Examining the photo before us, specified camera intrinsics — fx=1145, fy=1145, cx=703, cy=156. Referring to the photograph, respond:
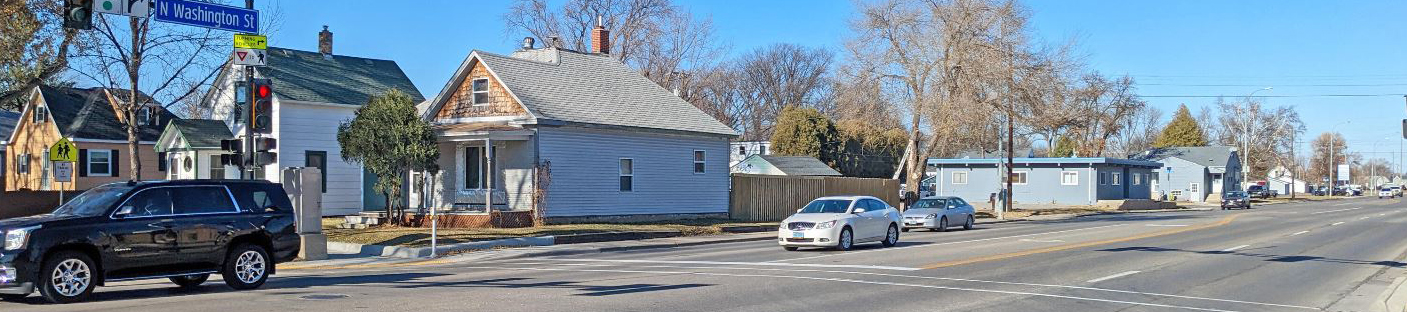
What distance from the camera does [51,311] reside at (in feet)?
39.3

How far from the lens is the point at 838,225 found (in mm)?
23297

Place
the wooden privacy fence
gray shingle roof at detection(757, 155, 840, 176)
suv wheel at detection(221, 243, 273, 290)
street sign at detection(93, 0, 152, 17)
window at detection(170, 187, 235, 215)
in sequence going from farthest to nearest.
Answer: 1. gray shingle roof at detection(757, 155, 840, 176)
2. the wooden privacy fence
3. street sign at detection(93, 0, 152, 17)
4. suv wheel at detection(221, 243, 273, 290)
5. window at detection(170, 187, 235, 215)

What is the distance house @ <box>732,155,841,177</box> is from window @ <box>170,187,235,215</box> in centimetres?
4776

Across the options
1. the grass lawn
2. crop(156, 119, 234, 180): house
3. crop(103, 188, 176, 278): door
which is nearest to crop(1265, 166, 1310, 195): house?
the grass lawn

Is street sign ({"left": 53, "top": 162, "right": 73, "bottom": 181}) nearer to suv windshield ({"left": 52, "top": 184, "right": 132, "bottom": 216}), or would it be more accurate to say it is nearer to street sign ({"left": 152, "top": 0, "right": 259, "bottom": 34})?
street sign ({"left": 152, "top": 0, "right": 259, "bottom": 34})

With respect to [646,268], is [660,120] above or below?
above

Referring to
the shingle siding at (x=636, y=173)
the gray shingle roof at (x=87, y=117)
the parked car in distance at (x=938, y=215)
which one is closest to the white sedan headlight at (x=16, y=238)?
the shingle siding at (x=636, y=173)

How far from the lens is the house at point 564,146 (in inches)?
1270

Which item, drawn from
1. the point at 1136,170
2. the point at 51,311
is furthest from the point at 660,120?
the point at 1136,170

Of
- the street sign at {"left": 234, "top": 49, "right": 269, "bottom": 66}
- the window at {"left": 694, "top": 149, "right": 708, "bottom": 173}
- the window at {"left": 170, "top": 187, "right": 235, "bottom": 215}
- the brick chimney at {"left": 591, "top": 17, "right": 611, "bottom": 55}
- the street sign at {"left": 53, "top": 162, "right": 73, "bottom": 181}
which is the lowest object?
the window at {"left": 170, "top": 187, "right": 235, "bottom": 215}

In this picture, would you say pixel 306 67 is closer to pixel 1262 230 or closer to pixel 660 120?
pixel 660 120

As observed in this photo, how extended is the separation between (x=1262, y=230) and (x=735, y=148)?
38.9 meters

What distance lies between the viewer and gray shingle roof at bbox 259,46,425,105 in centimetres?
3722

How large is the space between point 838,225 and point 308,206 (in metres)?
10.5
